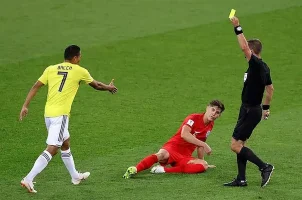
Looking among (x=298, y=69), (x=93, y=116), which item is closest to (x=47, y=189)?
(x=93, y=116)

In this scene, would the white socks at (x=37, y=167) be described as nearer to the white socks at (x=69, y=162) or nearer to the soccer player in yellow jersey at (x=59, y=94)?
the soccer player in yellow jersey at (x=59, y=94)

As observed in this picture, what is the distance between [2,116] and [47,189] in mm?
4928

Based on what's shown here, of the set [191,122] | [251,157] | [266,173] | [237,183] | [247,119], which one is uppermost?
[247,119]

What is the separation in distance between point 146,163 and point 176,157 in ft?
1.70

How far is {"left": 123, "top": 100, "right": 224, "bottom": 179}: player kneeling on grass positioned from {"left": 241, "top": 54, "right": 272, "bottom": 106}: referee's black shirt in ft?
A: 2.96

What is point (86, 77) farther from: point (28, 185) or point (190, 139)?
point (190, 139)

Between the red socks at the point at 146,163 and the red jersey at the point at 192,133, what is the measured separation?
414mm

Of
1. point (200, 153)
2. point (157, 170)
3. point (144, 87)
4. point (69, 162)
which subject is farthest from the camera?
point (144, 87)

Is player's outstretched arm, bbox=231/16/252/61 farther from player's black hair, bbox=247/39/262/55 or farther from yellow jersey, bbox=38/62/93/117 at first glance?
yellow jersey, bbox=38/62/93/117

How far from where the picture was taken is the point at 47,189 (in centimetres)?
1132

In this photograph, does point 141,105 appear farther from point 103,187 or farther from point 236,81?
point 103,187

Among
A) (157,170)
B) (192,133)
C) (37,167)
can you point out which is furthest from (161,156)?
(37,167)

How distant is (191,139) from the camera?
39.4 feet

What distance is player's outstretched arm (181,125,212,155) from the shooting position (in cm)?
1187
